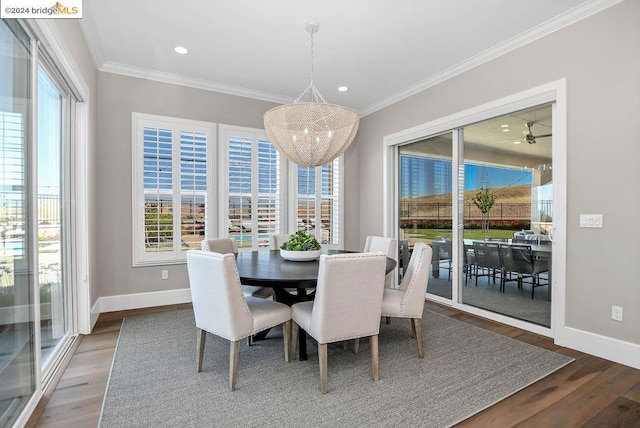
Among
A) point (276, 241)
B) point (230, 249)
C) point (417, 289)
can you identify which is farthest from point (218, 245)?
point (417, 289)

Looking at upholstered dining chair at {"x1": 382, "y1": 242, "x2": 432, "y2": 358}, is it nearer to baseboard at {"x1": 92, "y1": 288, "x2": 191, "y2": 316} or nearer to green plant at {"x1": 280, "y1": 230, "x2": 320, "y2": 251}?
green plant at {"x1": 280, "y1": 230, "x2": 320, "y2": 251}

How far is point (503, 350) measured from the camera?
275 cm

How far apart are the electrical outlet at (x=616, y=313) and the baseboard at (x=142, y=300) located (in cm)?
432

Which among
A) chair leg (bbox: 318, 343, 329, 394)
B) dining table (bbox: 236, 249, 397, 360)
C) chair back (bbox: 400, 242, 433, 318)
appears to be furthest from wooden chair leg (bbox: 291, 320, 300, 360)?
chair back (bbox: 400, 242, 433, 318)

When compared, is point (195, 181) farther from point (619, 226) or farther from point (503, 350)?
point (619, 226)

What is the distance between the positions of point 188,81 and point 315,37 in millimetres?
1902

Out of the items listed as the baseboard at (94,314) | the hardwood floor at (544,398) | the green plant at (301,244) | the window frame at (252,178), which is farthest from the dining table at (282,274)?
the baseboard at (94,314)

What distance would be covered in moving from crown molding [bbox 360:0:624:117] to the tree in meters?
1.40

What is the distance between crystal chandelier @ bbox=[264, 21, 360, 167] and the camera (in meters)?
2.81

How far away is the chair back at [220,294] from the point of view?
205 centimetres

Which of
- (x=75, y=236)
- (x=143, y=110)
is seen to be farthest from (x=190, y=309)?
(x=143, y=110)

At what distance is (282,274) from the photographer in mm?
2332

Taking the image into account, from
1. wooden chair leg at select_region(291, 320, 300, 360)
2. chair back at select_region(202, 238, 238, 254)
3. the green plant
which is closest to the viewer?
wooden chair leg at select_region(291, 320, 300, 360)

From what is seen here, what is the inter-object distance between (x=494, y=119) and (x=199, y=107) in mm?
3562
